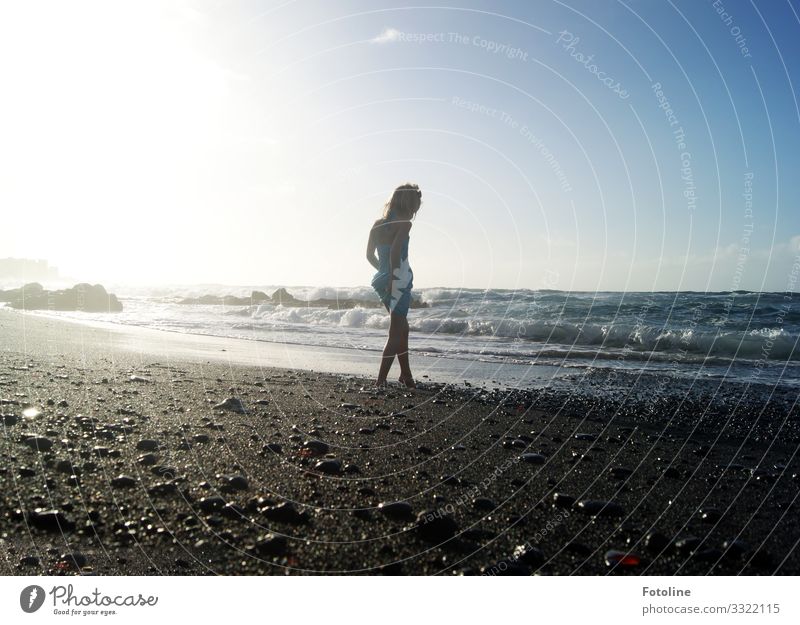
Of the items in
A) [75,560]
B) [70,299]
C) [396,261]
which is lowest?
[75,560]

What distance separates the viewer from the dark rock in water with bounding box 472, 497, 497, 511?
127 inches

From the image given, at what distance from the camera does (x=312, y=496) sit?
3314 mm

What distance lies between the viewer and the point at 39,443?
4.04 metres

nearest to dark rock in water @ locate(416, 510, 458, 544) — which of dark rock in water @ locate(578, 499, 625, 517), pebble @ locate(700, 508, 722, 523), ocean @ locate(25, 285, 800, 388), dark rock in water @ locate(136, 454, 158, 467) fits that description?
dark rock in water @ locate(578, 499, 625, 517)

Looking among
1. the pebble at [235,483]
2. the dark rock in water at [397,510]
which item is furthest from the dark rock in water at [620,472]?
the pebble at [235,483]

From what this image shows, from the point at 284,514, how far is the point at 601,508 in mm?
1956

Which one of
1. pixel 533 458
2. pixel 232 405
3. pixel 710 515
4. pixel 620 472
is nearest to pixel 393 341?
pixel 232 405

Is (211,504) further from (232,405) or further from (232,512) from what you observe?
(232,405)

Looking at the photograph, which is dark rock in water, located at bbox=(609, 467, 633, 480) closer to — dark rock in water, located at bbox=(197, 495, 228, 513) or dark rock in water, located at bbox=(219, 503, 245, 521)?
dark rock in water, located at bbox=(219, 503, 245, 521)

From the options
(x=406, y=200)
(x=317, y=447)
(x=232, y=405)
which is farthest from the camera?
(x=406, y=200)

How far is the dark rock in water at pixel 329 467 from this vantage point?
3.80m

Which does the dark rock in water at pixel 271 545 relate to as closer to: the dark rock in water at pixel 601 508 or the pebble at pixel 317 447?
the pebble at pixel 317 447
